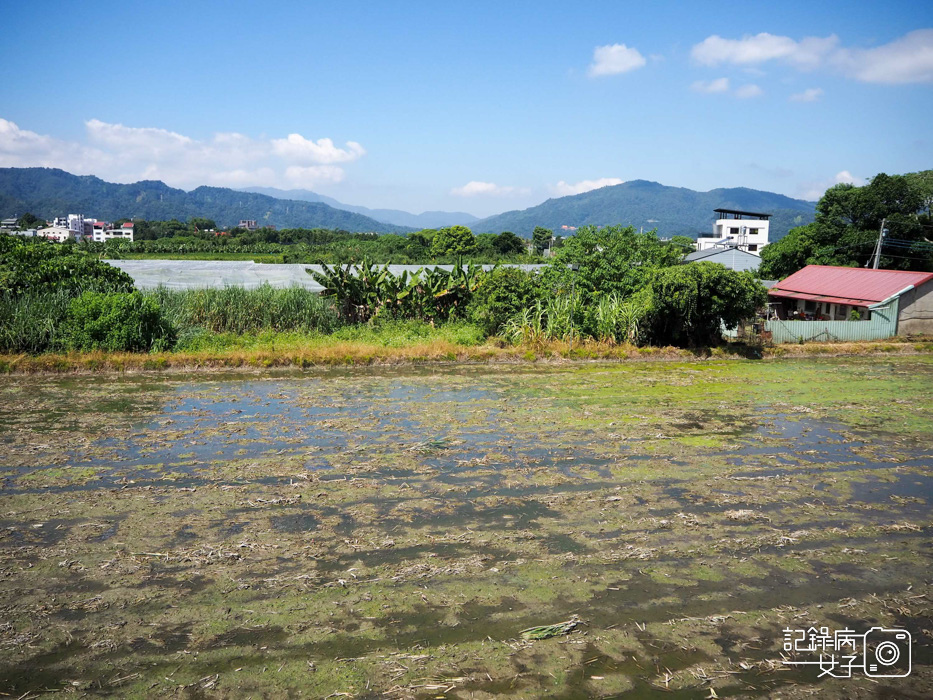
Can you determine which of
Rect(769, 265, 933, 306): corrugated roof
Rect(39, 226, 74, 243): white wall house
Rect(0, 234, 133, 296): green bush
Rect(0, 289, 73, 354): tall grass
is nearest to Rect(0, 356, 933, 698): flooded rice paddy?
Rect(0, 289, 73, 354): tall grass

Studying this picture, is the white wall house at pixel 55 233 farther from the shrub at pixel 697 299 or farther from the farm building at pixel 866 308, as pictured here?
the farm building at pixel 866 308

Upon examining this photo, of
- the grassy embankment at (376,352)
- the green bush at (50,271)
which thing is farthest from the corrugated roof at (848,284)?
the green bush at (50,271)

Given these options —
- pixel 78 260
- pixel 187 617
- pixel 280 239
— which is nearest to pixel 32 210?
pixel 280 239

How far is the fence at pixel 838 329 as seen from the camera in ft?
63.3

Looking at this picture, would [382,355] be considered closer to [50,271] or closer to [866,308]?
[50,271]

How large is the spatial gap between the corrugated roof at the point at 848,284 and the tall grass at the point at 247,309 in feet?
55.1

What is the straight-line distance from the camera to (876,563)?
5.51m

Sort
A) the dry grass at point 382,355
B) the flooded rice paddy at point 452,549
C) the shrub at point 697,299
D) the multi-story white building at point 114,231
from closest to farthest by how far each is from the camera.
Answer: the flooded rice paddy at point 452,549 → the dry grass at point 382,355 → the shrub at point 697,299 → the multi-story white building at point 114,231

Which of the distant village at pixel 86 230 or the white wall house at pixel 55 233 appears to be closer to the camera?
the white wall house at pixel 55 233

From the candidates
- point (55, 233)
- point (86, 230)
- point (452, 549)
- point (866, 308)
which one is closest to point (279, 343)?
point (452, 549)

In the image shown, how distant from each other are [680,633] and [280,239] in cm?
6486

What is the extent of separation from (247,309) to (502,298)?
7003 millimetres

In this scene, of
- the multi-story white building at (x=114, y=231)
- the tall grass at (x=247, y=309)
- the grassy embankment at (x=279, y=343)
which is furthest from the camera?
the multi-story white building at (x=114, y=231)

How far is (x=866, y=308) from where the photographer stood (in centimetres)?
2036
